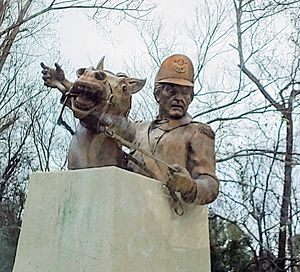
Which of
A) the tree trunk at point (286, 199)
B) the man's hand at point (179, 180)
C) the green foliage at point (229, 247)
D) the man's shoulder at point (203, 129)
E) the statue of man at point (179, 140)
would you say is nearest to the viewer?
the man's hand at point (179, 180)

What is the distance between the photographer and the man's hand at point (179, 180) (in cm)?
156

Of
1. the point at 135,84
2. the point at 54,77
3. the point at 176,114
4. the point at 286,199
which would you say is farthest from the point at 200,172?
the point at 286,199

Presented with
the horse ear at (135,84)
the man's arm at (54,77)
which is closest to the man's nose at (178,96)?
the horse ear at (135,84)

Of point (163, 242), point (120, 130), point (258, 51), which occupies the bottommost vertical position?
point (163, 242)

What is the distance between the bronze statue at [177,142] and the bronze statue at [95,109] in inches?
2.1

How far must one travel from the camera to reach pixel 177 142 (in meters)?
1.78

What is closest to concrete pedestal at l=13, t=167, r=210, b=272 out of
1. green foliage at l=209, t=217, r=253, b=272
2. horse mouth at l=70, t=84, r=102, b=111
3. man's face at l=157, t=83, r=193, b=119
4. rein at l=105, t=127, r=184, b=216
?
rein at l=105, t=127, r=184, b=216

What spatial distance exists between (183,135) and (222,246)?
17.6ft

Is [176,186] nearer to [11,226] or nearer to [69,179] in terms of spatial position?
[69,179]

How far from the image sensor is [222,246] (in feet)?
22.6

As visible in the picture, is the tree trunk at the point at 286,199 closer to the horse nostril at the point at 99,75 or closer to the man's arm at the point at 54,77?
the man's arm at the point at 54,77

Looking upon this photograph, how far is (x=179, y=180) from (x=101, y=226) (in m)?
0.27

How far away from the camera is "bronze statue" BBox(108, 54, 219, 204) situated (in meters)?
1.64

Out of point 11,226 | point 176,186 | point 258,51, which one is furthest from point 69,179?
point 258,51
